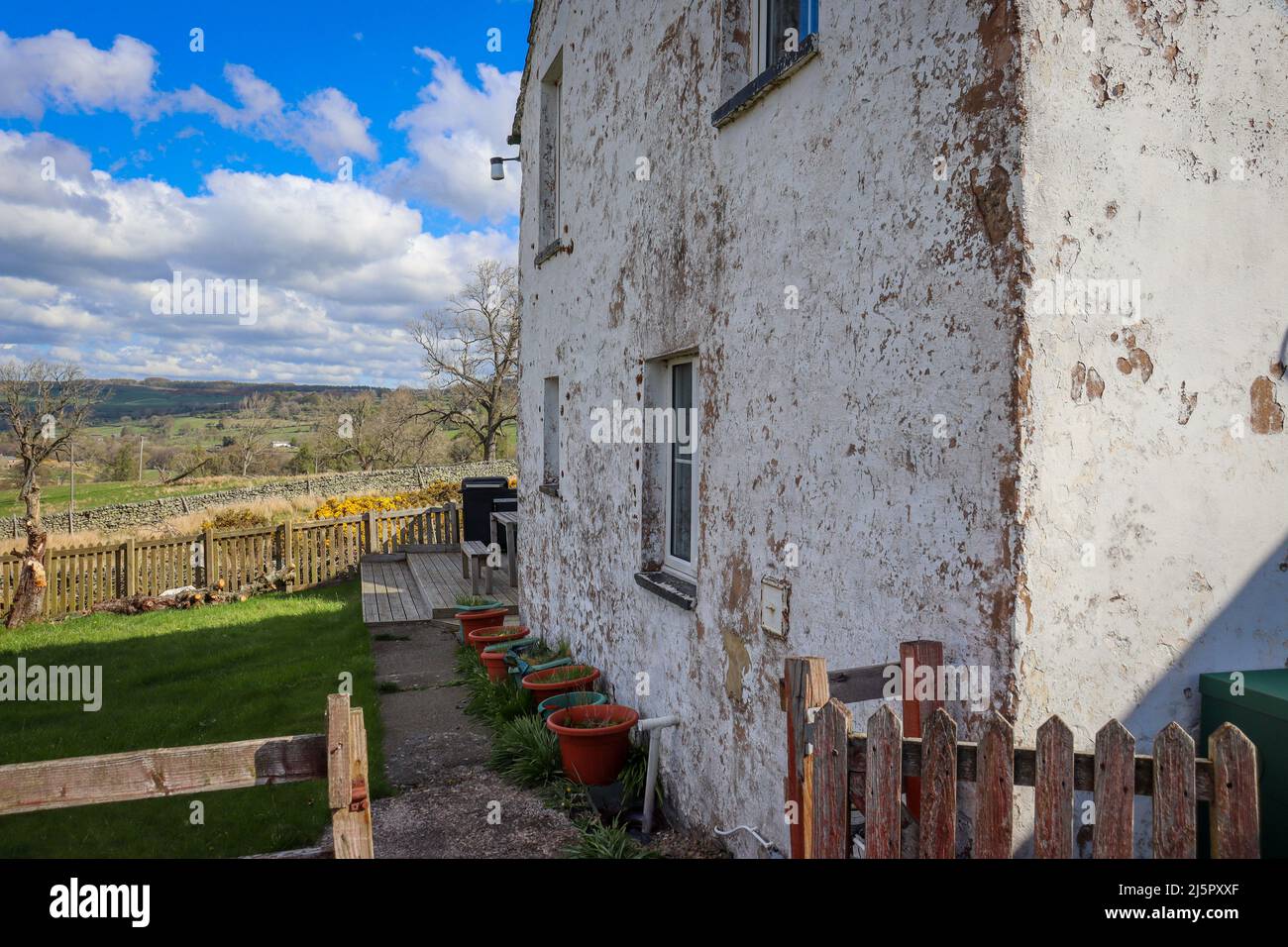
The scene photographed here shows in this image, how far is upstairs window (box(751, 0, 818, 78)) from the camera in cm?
388

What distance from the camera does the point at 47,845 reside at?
479 centimetres

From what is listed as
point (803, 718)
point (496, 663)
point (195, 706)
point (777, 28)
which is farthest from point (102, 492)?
point (803, 718)

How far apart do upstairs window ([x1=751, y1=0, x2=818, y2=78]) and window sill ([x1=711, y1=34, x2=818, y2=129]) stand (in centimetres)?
18

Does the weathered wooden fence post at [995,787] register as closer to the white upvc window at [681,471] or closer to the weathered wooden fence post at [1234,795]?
the weathered wooden fence post at [1234,795]

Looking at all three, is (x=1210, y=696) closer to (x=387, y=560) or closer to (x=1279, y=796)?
(x=1279, y=796)

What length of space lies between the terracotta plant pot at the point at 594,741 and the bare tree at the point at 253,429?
120ft

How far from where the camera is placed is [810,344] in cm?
335

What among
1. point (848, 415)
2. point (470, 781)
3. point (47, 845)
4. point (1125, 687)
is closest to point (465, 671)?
point (470, 781)

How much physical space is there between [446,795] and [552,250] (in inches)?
187

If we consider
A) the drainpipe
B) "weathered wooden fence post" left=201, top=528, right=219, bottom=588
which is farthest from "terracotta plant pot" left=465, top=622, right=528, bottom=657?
"weathered wooden fence post" left=201, top=528, right=219, bottom=588

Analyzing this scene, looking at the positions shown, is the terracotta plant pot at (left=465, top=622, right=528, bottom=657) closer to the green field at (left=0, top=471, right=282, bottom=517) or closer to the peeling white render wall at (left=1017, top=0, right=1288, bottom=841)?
the peeling white render wall at (left=1017, top=0, right=1288, bottom=841)

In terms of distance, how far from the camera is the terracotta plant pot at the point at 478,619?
29.2ft

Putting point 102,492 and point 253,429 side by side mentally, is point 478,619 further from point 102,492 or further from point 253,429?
point 253,429

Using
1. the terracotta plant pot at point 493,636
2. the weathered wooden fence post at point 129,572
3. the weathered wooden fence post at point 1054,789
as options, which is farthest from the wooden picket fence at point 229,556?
the weathered wooden fence post at point 1054,789
